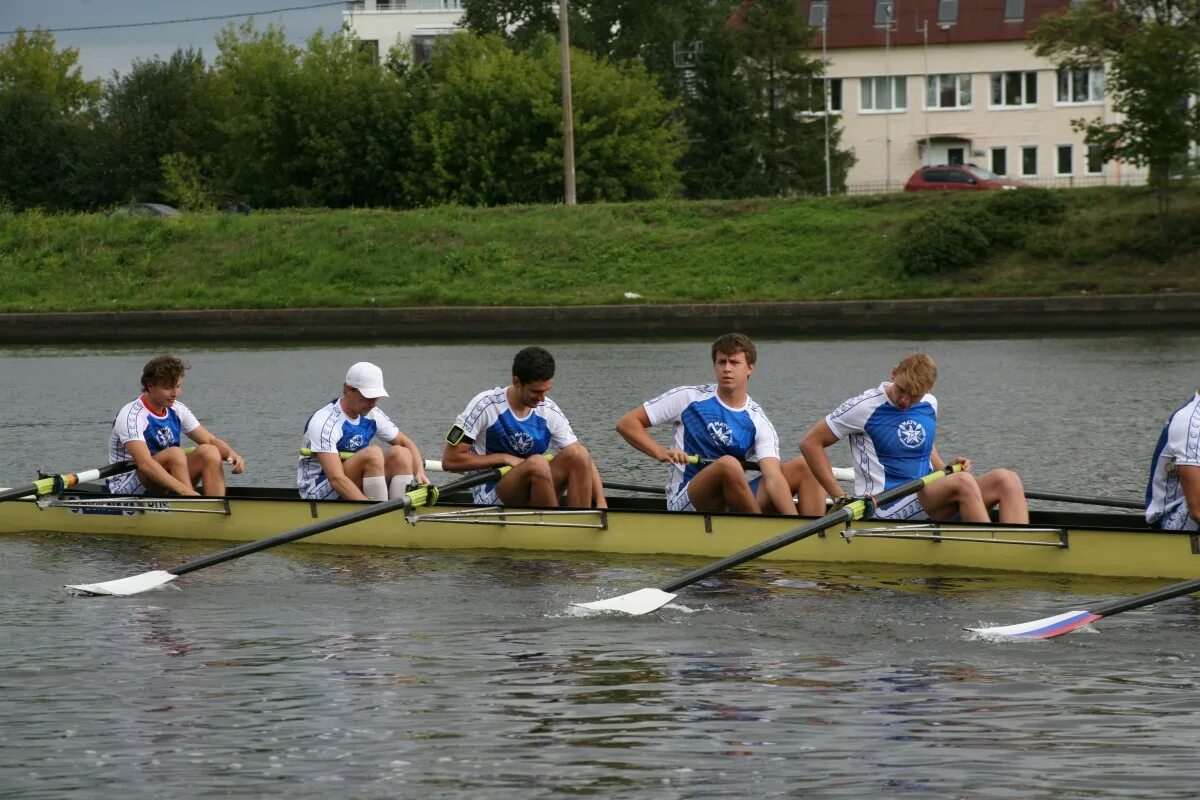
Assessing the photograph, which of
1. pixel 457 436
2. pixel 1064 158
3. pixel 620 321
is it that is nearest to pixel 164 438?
pixel 457 436

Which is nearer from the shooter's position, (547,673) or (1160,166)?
(547,673)

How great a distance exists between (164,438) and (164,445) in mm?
74

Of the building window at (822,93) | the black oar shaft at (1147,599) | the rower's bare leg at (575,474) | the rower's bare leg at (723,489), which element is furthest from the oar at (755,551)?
the building window at (822,93)

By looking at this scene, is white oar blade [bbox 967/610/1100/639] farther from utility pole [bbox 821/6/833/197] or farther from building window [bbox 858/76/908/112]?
building window [bbox 858/76/908/112]

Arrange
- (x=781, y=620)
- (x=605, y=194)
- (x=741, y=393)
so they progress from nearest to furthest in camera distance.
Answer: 1. (x=781, y=620)
2. (x=741, y=393)
3. (x=605, y=194)

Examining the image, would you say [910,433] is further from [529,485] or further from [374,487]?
[374,487]

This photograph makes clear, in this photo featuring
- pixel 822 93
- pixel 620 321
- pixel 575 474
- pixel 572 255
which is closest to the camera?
pixel 575 474

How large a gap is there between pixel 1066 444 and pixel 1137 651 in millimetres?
9183

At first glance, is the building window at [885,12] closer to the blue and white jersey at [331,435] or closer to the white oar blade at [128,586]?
the blue and white jersey at [331,435]

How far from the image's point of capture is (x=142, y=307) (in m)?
39.2

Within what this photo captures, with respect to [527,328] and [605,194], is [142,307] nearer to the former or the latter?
[527,328]

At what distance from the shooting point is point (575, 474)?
1239 cm

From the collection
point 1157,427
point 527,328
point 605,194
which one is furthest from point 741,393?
point 605,194

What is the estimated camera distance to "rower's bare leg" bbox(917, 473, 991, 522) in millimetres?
11203
